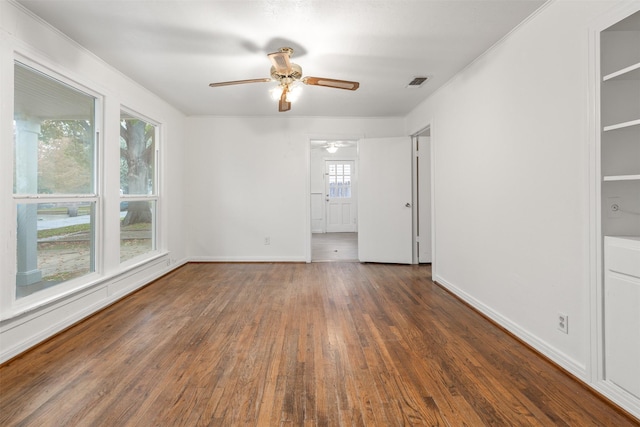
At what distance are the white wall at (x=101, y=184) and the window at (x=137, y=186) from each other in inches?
4.9

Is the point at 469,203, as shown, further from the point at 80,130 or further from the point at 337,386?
the point at 80,130

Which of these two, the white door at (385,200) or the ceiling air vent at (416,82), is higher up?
the ceiling air vent at (416,82)

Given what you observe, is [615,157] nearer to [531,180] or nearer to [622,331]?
[531,180]

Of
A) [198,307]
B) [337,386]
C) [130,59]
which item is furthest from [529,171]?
[130,59]

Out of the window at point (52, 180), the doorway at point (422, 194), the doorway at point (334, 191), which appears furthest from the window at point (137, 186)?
the doorway at point (334, 191)

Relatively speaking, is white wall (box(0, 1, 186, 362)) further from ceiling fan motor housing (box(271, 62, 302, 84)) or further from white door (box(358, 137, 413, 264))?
white door (box(358, 137, 413, 264))

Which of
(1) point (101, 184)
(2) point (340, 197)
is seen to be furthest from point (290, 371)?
(2) point (340, 197)

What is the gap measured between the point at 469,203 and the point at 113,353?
317 centimetres

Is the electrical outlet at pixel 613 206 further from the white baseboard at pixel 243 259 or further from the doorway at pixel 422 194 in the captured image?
the white baseboard at pixel 243 259

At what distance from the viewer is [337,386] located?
5.47 feet

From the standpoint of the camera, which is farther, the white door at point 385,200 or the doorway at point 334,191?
the doorway at point 334,191

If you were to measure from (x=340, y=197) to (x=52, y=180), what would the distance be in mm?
7097

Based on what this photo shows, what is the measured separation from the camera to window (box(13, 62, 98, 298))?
217 centimetres

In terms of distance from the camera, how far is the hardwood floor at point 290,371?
1.45 m
